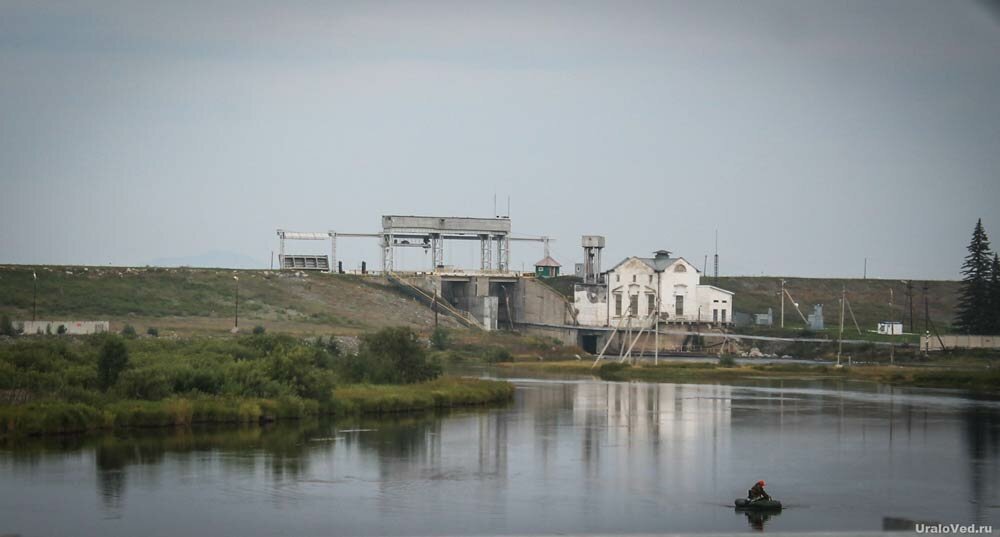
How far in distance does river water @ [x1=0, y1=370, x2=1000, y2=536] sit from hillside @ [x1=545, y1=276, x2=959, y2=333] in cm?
5597

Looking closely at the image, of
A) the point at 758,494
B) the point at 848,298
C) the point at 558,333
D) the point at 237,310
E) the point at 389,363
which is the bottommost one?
the point at 758,494

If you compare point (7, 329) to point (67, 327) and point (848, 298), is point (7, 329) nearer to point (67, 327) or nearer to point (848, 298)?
point (67, 327)

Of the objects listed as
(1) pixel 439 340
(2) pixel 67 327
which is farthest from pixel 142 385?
(1) pixel 439 340

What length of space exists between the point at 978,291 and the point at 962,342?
300 inches

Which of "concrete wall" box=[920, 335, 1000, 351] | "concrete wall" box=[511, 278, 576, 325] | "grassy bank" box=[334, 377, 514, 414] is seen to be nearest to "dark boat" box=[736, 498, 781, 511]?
"grassy bank" box=[334, 377, 514, 414]

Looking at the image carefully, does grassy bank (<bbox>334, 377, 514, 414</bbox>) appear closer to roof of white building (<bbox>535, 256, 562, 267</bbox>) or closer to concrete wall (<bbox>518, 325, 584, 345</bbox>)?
concrete wall (<bbox>518, 325, 584, 345</bbox>)

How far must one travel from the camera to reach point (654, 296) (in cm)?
8575

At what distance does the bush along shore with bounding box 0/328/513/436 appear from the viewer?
40.2m

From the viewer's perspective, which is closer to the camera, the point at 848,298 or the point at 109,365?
the point at 109,365

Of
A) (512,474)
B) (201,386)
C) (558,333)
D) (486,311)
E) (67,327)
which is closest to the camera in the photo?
(512,474)

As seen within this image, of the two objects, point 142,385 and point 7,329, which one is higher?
point 7,329

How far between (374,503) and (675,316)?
5710 cm

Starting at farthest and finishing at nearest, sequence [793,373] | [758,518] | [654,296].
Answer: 1. [654,296]
2. [793,373]
3. [758,518]

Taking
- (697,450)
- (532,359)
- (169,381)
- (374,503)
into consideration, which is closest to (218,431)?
(169,381)
